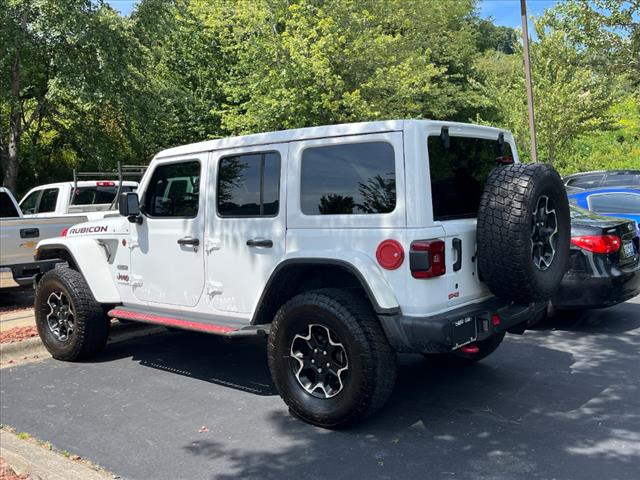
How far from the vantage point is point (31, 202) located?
448 inches

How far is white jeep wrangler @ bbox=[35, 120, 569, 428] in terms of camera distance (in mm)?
3840

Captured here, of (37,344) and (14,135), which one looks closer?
(37,344)

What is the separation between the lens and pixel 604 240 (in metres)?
6.20

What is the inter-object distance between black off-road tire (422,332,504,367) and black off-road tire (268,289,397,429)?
4.64ft

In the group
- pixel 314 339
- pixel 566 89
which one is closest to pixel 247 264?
pixel 314 339

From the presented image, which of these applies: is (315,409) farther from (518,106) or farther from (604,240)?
(518,106)

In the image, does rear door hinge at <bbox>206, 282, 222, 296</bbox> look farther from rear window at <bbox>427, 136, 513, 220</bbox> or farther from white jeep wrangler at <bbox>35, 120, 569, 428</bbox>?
rear window at <bbox>427, 136, 513, 220</bbox>

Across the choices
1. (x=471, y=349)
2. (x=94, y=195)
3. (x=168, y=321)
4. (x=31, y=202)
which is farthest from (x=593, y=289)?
(x=31, y=202)

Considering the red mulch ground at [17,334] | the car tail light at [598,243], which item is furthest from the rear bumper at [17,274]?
the car tail light at [598,243]

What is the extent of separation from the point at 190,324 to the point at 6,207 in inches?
224

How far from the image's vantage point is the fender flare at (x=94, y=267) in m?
5.70

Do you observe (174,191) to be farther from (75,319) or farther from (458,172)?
(458,172)

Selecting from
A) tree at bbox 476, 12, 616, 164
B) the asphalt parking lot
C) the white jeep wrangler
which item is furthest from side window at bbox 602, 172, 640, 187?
the white jeep wrangler

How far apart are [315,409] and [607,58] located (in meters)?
20.4
